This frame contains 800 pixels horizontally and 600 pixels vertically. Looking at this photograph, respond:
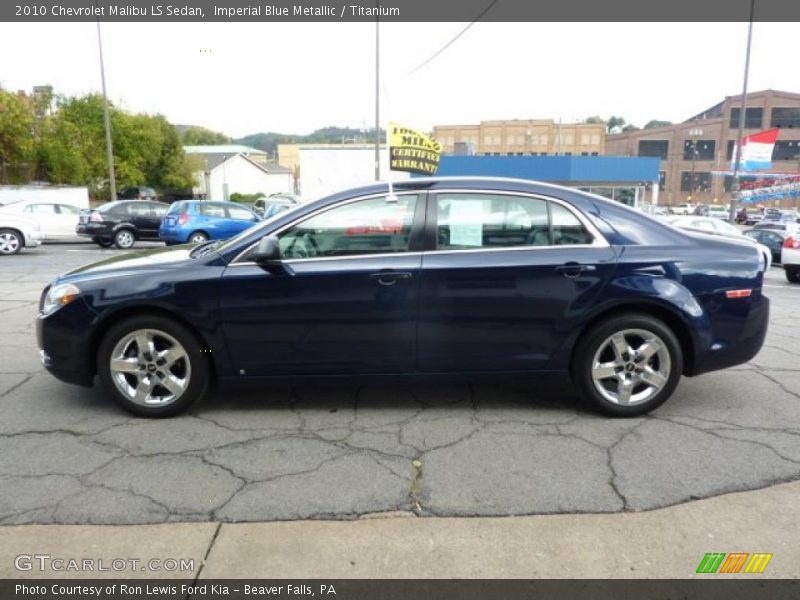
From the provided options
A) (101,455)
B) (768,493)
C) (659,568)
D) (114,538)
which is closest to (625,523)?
(659,568)

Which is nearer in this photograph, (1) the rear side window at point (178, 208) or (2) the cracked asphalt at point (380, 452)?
(2) the cracked asphalt at point (380, 452)

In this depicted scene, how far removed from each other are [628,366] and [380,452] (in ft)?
5.85

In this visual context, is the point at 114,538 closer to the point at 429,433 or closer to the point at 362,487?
the point at 362,487

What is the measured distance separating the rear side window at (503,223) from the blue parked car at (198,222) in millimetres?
12536

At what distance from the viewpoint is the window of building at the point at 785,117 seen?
74438mm

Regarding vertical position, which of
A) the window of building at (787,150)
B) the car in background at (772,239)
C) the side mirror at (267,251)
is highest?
the window of building at (787,150)

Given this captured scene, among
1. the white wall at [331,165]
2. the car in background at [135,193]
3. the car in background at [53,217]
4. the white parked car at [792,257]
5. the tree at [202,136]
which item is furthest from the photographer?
the tree at [202,136]

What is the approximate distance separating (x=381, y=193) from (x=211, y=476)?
2.06 m

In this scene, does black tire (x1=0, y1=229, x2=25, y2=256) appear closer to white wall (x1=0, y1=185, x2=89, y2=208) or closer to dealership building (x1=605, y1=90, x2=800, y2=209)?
white wall (x1=0, y1=185, x2=89, y2=208)

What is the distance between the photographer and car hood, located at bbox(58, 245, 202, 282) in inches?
152

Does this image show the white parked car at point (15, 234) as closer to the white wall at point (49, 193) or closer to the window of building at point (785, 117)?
the white wall at point (49, 193)

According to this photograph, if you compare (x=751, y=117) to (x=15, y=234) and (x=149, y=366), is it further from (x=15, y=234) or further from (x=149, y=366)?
(x=149, y=366)

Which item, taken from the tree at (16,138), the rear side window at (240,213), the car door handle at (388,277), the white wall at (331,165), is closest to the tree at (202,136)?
the white wall at (331,165)

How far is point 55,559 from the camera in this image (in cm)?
246
